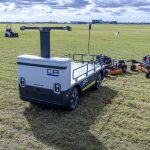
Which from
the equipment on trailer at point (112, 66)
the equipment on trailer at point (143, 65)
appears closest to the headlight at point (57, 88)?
the equipment on trailer at point (112, 66)

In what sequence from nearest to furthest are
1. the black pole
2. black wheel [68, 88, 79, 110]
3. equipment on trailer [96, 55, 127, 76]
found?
the black pole → black wheel [68, 88, 79, 110] → equipment on trailer [96, 55, 127, 76]

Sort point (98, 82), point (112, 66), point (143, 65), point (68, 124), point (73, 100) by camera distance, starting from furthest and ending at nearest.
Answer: point (143, 65) < point (112, 66) < point (98, 82) < point (73, 100) < point (68, 124)

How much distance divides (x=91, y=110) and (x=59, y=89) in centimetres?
146

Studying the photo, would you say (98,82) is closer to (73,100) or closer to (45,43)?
(73,100)

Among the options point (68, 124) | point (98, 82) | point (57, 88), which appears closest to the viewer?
point (68, 124)

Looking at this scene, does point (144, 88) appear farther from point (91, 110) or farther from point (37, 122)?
point (37, 122)

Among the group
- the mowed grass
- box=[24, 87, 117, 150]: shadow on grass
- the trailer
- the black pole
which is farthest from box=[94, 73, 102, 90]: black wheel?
the black pole

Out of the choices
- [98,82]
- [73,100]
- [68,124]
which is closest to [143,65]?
[98,82]

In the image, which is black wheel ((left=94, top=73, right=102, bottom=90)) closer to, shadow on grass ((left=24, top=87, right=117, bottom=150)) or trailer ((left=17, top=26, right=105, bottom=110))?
shadow on grass ((left=24, top=87, right=117, bottom=150))

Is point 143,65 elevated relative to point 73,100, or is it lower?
elevated

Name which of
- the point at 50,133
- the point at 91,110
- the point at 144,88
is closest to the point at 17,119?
the point at 50,133

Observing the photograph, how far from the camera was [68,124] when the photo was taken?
292 inches

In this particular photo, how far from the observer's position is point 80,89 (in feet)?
29.5

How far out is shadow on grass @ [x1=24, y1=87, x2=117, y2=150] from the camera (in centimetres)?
635
